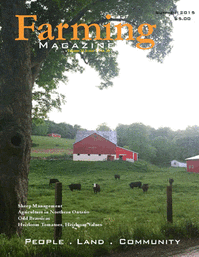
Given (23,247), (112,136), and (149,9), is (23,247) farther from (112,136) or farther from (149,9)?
(112,136)

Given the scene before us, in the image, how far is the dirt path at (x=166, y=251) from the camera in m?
4.68

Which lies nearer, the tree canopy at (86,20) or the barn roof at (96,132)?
the tree canopy at (86,20)

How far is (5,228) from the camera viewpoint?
5.70 m

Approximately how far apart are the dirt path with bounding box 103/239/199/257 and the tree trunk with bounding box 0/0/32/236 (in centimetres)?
303

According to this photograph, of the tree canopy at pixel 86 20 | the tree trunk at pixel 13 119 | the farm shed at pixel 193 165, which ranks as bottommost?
the farm shed at pixel 193 165

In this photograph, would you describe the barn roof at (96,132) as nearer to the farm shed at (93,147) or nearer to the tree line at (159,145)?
the farm shed at (93,147)

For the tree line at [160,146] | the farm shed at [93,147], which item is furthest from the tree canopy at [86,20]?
the tree line at [160,146]

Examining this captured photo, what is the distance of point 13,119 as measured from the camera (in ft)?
21.3

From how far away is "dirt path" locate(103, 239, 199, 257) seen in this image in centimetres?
468

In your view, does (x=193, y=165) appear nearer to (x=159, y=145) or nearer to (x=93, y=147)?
(x=93, y=147)

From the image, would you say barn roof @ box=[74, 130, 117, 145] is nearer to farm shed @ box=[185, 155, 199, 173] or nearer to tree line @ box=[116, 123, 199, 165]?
tree line @ box=[116, 123, 199, 165]

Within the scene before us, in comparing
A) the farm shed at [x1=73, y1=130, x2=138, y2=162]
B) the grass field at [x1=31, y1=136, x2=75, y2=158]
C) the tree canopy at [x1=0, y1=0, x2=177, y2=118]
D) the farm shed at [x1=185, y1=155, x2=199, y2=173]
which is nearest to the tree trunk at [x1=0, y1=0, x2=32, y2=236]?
the tree canopy at [x1=0, y1=0, x2=177, y2=118]

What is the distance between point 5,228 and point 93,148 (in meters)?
44.4

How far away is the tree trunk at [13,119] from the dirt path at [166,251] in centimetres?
303
